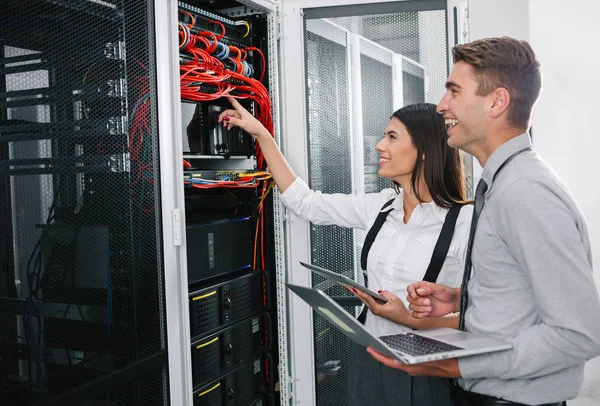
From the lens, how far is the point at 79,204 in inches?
54.9

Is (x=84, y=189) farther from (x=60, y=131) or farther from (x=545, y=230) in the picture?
(x=545, y=230)

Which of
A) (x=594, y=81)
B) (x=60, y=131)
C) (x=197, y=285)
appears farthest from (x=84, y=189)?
(x=594, y=81)

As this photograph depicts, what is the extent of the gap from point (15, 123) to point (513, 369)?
47.1 inches

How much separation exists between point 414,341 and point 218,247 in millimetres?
952

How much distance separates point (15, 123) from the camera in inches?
47.9

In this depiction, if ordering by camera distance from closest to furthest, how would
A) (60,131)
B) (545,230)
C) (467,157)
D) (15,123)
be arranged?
(545,230) < (15,123) < (60,131) < (467,157)

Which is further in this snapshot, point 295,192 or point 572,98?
point 572,98

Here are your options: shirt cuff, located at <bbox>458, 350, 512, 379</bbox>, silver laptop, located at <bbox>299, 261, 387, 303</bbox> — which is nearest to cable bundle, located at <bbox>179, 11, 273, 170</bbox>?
silver laptop, located at <bbox>299, 261, 387, 303</bbox>

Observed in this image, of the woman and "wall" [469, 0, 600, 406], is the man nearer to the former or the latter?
the woman

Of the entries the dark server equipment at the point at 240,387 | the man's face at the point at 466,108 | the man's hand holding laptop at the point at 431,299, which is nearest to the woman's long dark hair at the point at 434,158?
the man's hand holding laptop at the point at 431,299

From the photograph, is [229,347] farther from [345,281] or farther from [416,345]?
[416,345]

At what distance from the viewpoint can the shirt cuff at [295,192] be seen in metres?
2.10

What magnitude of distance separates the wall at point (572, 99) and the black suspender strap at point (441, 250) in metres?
1.18

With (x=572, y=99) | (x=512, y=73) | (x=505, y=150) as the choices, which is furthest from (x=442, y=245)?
(x=572, y=99)
